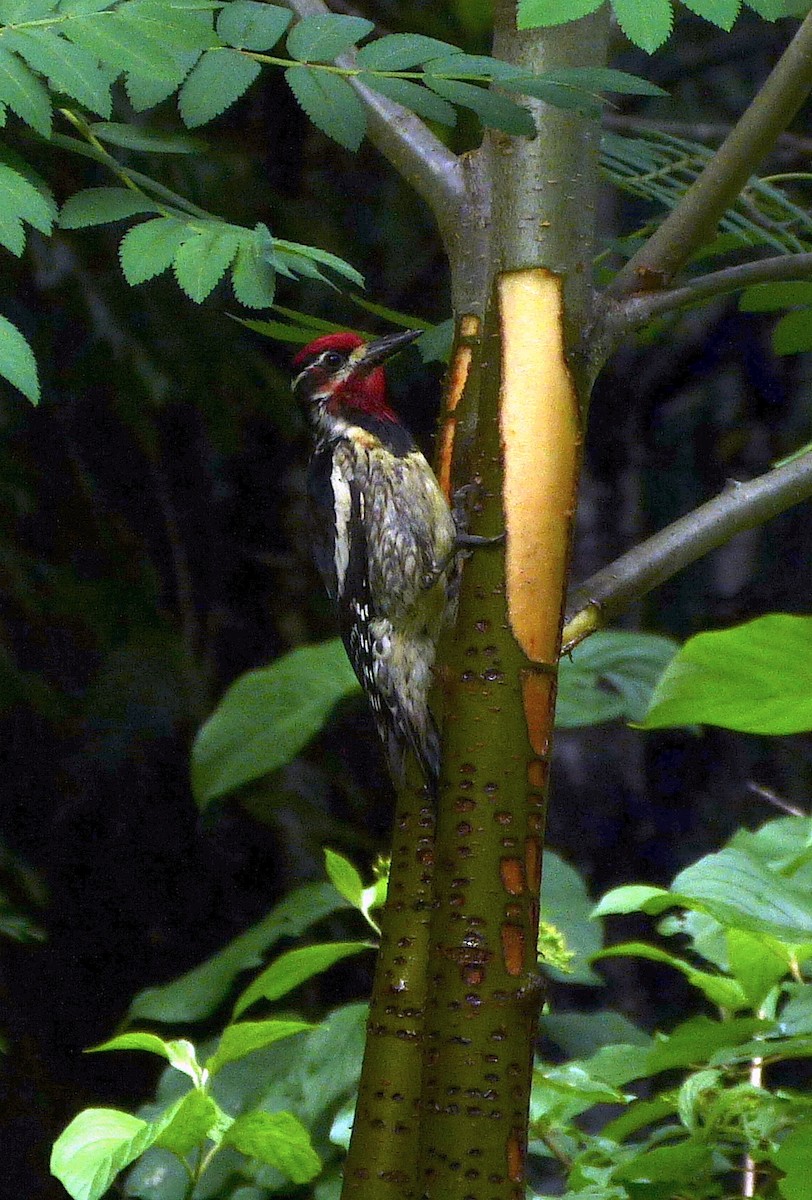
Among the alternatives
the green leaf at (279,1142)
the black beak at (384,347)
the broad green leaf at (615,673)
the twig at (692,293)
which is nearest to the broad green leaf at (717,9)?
the twig at (692,293)

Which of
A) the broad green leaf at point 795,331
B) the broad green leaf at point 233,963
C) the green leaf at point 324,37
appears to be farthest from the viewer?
the broad green leaf at point 233,963

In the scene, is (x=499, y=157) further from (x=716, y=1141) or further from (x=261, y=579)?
(x=261, y=579)

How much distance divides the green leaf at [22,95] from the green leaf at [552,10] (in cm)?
28

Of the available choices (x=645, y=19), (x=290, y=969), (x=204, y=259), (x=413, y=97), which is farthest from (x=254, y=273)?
(x=290, y=969)

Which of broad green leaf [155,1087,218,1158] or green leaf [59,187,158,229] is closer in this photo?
green leaf [59,187,158,229]

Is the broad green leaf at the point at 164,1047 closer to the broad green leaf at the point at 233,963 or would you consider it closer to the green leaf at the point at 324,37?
the broad green leaf at the point at 233,963

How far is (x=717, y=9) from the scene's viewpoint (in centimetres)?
72

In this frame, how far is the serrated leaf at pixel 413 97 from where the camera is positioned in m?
0.79

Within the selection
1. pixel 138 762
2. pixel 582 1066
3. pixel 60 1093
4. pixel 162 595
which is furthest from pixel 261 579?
pixel 582 1066

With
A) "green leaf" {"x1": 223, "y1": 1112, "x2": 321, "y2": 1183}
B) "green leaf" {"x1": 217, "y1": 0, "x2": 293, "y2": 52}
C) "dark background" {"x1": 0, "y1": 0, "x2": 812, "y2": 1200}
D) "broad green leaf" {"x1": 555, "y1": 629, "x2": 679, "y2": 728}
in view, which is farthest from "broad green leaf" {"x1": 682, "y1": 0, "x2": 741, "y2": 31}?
"dark background" {"x1": 0, "y1": 0, "x2": 812, "y2": 1200}

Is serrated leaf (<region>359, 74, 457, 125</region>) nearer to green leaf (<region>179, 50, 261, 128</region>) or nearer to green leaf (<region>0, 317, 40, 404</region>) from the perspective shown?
green leaf (<region>179, 50, 261, 128</region>)

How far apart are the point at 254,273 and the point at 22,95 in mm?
162

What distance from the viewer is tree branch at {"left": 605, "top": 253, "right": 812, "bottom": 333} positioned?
80 centimetres

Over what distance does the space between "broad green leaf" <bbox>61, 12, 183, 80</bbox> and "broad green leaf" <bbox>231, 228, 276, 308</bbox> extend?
104 millimetres
